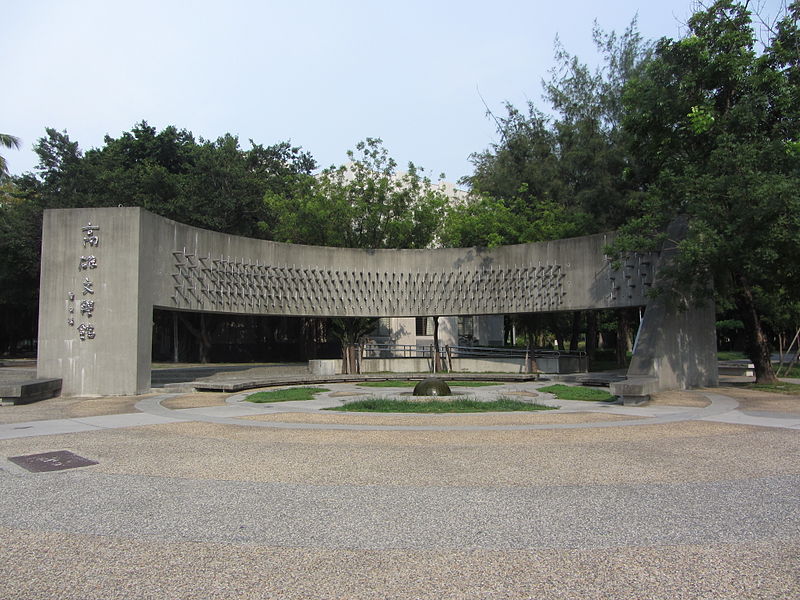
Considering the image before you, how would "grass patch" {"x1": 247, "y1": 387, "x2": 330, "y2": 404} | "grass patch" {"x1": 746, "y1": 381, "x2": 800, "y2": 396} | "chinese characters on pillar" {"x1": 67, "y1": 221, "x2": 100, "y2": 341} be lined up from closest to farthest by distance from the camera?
"grass patch" {"x1": 247, "y1": 387, "x2": 330, "y2": 404}
"chinese characters on pillar" {"x1": 67, "y1": 221, "x2": 100, "y2": 341}
"grass patch" {"x1": 746, "y1": 381, "x2": 800, "y2": 396}

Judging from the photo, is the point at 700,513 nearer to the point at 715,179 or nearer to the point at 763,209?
the point at 763,209

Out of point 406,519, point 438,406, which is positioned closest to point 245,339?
point 438,406

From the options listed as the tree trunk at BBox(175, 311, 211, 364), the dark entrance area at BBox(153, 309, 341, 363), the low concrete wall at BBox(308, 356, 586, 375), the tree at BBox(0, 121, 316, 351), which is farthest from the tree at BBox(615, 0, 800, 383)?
the tree trunk at BBox(175, 311, 211, 364)

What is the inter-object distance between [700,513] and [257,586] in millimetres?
4301

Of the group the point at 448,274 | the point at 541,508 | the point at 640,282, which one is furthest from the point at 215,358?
the point at 541,508

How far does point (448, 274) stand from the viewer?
26.5 metres

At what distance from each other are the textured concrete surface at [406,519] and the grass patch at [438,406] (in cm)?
402

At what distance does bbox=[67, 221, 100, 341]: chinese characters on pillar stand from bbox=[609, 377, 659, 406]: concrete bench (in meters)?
14.8

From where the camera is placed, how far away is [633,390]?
1465 cm

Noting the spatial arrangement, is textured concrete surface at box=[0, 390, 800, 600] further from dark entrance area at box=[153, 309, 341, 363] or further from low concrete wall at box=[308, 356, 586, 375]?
dark entrance area at box=[153, 309, 341, 363]

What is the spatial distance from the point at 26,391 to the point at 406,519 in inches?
538

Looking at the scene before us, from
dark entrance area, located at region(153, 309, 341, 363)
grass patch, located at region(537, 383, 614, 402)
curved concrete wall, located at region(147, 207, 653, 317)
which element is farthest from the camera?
dark entrance area, located at region(153, 309, 341, 363)

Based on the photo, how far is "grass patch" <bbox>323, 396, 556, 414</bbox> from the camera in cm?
1403

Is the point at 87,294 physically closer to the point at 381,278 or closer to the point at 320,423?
the point at 320,423
